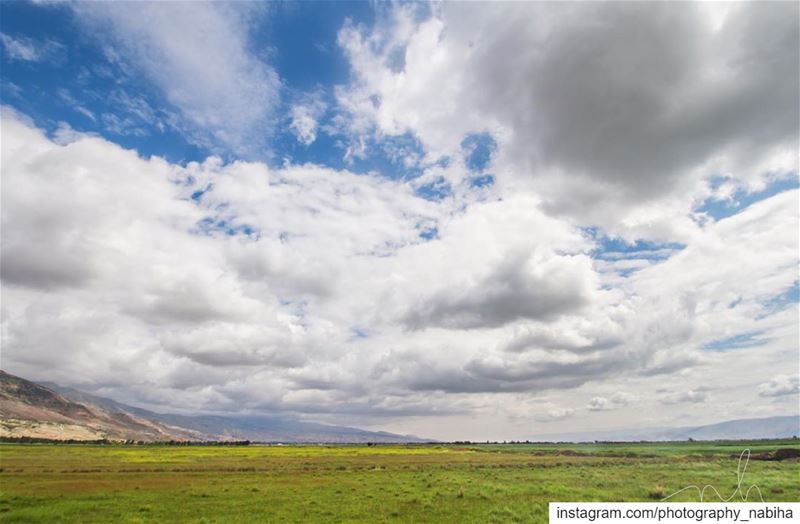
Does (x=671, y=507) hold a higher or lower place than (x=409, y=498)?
higher

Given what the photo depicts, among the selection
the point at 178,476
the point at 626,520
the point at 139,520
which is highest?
the point at 626,520

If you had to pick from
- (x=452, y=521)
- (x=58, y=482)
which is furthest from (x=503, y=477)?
(x=58, y=482)

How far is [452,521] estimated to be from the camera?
2845cm

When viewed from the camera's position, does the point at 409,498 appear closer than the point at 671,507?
No

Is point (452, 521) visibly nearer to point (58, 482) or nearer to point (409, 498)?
point (409, 498)

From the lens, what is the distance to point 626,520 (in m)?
16.9

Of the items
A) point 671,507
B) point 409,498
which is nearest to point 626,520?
point 671,507

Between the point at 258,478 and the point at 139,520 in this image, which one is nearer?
the point at 139,520

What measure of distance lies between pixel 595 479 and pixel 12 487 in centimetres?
6274

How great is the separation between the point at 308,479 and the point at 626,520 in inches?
1772

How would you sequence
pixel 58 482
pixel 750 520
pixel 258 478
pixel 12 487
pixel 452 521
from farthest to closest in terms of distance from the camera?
pixel 258 478
pixel 58 482
pixel 12 487
pixel 452 521
pixel 750 520

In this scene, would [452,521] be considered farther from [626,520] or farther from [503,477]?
[503,477]

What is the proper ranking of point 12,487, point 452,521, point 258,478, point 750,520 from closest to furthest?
point 750,520 → point 452,521 → point 12,487 → point 258,478

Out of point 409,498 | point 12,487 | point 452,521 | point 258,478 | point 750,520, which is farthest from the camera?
point 258,478
